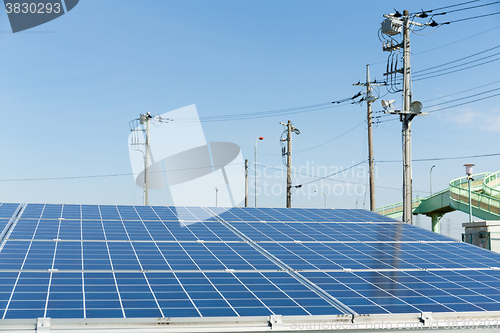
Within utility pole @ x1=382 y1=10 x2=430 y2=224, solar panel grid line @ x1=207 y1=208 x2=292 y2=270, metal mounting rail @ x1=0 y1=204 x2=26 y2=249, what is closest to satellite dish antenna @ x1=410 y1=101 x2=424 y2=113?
utility pole @ x1=382 y1=10 x2=430 y2=224

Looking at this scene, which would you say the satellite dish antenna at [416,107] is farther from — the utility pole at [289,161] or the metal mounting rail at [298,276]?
the utility pole at [289,161]

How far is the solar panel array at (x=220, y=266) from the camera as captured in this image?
1114cm

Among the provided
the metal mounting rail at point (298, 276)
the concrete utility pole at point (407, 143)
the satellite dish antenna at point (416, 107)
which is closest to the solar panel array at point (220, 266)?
the metal mounting rail at point (298, 276)

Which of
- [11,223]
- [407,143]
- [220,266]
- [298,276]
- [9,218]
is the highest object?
[407,143]

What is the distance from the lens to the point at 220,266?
1384 cm

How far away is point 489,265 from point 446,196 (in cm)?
3888

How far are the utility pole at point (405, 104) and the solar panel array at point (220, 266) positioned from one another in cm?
645

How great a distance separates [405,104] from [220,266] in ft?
57.2

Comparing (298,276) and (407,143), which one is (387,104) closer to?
(407,143)

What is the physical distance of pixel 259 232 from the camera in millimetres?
18078

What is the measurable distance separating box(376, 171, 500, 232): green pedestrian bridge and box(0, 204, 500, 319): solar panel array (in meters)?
27.5

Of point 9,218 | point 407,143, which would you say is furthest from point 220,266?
point 407,143

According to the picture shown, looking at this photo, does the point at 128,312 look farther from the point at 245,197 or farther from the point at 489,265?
the point at 245,197

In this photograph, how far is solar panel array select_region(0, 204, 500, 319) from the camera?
1114cm
